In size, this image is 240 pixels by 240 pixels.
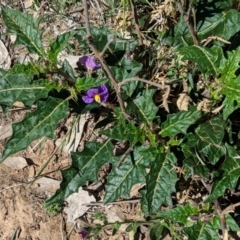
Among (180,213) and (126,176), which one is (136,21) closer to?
(126,176)

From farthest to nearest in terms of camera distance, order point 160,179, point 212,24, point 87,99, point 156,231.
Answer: point 156,231
point 212,24
point 87,99
point 160,179

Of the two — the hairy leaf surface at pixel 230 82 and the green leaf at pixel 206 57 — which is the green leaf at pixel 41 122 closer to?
the green leaf at pixel 206 57

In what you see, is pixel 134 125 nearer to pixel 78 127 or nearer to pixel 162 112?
pixel 162 112

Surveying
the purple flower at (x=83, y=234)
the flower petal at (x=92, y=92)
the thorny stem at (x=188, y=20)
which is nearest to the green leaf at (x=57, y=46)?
the flower petal at (x=92, y=92)

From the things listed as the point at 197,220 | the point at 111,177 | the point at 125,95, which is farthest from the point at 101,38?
the point at 197,220

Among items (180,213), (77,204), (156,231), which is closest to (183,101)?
(180,213)

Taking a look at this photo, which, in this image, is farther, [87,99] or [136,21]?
[136,21]
